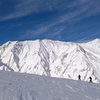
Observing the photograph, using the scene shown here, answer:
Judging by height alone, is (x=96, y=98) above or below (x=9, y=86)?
below

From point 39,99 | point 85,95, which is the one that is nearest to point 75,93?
point 85,95

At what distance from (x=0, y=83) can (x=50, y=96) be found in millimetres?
4056

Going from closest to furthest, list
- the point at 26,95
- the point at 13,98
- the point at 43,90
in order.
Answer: the point at 13,98, the point at 26,95, the point at 43,90

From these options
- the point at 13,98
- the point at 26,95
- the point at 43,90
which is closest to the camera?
the point at 13,98

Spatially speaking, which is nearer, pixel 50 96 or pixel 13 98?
pixel 13 98

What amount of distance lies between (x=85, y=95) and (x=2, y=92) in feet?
17.7

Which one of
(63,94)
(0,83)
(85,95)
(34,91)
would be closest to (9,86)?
(0,83)

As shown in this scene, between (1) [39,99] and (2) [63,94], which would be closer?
(1) [39,99]

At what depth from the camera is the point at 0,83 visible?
14.2m

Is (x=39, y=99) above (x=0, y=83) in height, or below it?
below

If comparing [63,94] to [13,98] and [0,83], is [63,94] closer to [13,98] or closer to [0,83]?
[13,98]

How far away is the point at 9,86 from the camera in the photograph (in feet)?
44.3

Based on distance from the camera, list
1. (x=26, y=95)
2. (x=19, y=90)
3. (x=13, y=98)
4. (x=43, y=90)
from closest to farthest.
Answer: (x=13, y=98) → (x=26, y=95) → (x=19, y=90) → (x=43, y=90)

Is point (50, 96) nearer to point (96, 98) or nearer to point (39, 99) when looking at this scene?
point (39, 99)
